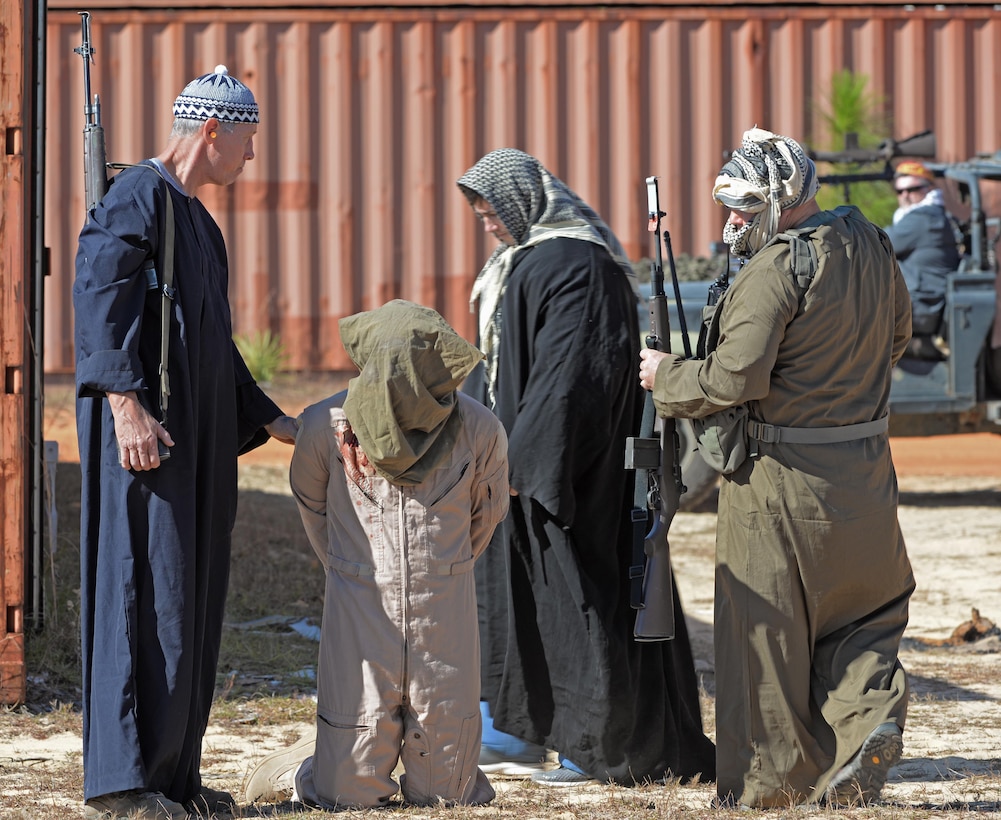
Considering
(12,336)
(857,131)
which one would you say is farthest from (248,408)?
(857,131)

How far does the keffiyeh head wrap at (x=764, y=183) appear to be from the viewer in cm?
356

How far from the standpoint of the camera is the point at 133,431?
10.5 feet

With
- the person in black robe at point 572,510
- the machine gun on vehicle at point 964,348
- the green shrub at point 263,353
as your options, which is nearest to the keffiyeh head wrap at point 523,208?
Answer: the person in black robe at point 572,510

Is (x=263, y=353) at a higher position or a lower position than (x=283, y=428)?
higher

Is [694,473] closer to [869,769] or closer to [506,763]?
[506,763]

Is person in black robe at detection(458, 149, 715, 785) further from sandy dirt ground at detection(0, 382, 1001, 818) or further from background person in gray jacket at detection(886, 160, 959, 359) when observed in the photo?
background person in gray jacket at detection(886, 160, 959, 359)

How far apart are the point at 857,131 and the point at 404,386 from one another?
1118 centimetres

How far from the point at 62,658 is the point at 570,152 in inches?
407

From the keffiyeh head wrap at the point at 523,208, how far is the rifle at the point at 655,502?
38 centimetres

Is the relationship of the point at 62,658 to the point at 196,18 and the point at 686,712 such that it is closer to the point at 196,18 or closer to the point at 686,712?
the point at 686,712

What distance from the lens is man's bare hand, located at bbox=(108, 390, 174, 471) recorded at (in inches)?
125

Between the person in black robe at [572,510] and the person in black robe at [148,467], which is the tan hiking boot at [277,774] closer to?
the person in black robe at [148,467]

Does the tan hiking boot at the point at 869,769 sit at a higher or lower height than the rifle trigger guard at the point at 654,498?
lower

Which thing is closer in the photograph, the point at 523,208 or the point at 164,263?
the point at 164,263
